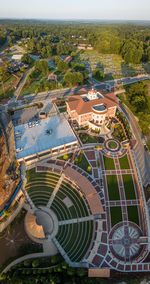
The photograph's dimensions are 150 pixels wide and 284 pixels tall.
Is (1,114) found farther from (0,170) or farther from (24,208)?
(24,208)

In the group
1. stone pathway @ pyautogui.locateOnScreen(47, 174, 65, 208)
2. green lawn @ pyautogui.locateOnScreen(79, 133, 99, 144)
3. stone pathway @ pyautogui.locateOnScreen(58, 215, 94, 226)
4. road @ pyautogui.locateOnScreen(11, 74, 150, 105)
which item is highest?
road @ pyautogui.locateOnScreen(11, 74, 150, 105)

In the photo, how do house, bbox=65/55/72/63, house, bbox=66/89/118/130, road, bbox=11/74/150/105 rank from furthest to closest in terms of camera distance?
house, bbox=65/55/72/63 < road, bbox=11/74/150/105 < house, bbox=66/89/118/130

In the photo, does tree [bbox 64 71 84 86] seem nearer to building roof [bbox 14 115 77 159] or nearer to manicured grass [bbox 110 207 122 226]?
building roof [bbox 14 115 77 159]

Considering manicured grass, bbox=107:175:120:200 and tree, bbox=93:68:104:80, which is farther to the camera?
tree, bbox=93:68:104:80

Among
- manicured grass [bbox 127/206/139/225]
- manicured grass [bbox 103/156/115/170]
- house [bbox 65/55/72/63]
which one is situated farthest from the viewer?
house [bbox 65/55/72/63]

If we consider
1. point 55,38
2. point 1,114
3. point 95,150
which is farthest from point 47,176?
point 55,38

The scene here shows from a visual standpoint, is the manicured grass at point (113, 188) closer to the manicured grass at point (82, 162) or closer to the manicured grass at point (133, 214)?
the manicured grass at point (133, 214)

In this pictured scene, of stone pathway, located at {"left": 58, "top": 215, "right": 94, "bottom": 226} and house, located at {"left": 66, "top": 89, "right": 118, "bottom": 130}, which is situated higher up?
house, located at {"left": 66, "top": 89, "right": 118, "bottom": 130}

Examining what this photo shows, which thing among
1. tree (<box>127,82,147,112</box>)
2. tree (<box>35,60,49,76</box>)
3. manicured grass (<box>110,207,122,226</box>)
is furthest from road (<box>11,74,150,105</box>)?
manicured grass (<box>110,207,122,226</box>)
